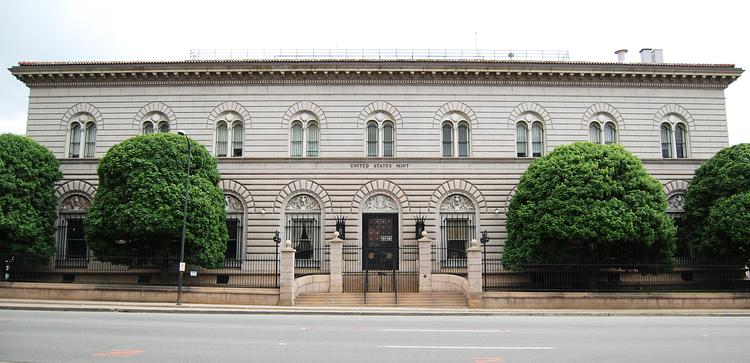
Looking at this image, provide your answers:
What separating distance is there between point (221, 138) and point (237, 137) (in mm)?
900

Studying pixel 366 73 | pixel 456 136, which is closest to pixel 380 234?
pixel 456 136

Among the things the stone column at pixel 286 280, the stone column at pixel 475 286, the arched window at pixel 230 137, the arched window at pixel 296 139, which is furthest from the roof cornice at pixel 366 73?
the stone column at pixel 475 286

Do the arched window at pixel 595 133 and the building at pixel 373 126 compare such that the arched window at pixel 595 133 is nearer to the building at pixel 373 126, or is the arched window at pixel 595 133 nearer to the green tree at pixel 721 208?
the building at pixel 373 126

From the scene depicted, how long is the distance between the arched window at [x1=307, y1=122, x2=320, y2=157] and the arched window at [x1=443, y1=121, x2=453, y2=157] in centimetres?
703

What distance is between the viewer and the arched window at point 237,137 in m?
32.4

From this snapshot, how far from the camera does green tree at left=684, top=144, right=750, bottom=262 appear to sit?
2636cm

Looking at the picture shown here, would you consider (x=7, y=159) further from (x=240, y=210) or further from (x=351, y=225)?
(x=351, y=225)

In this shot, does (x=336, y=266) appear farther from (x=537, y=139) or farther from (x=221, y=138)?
(x=537, y=139)

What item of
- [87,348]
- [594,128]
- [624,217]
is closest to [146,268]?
[87,348]

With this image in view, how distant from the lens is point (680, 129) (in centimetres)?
3331

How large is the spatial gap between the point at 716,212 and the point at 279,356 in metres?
24.0

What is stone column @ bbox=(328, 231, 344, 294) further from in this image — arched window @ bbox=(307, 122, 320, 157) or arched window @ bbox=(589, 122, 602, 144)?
arched window @ bbox=(589, 122, 602, 144)

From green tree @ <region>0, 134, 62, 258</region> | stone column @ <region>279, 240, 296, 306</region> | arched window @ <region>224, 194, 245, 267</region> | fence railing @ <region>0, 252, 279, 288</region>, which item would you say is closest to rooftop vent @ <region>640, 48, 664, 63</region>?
stone column @ <region>279, 240, 296, 306</region>

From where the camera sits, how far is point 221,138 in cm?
3266
